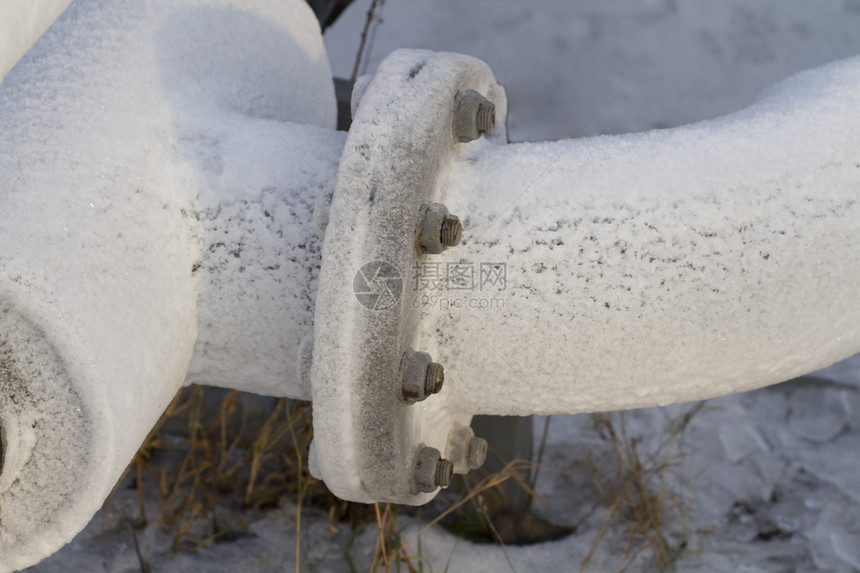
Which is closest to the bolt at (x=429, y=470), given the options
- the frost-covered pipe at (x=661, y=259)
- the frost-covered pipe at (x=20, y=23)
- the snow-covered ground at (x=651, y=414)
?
the frost-covered pipe at (x=661, y=259)

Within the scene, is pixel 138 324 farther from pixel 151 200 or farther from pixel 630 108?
pixel 630 108

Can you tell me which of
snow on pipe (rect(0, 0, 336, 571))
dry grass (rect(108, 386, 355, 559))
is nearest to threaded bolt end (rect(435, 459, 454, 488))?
snow on pipe (rect(0, 0, 336, 571))

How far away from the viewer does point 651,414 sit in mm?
2510

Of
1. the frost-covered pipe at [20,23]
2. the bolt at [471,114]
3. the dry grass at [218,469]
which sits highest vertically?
the bolt at [471,114]

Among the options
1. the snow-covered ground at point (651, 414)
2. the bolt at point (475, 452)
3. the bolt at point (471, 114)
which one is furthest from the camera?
the snow-covered ground at point (651, 414)

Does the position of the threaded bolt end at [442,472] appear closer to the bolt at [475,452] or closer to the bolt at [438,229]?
the bolt at [475,452]

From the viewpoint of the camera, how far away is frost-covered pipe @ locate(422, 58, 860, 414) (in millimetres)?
985

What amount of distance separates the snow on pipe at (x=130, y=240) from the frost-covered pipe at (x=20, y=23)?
18 centimetres

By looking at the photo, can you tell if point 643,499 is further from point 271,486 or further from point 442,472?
point 442,472

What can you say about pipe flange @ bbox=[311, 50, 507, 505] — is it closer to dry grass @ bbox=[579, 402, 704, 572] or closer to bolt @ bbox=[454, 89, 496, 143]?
bolt @ bbox=[454, 89, 496, 143]

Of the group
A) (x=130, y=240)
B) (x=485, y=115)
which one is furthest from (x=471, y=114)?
(x=130, y=240)

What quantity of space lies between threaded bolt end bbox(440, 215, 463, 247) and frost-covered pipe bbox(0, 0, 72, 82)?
0.47 meters

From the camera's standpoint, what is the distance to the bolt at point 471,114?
105 cm

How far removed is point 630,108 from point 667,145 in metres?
2.55
